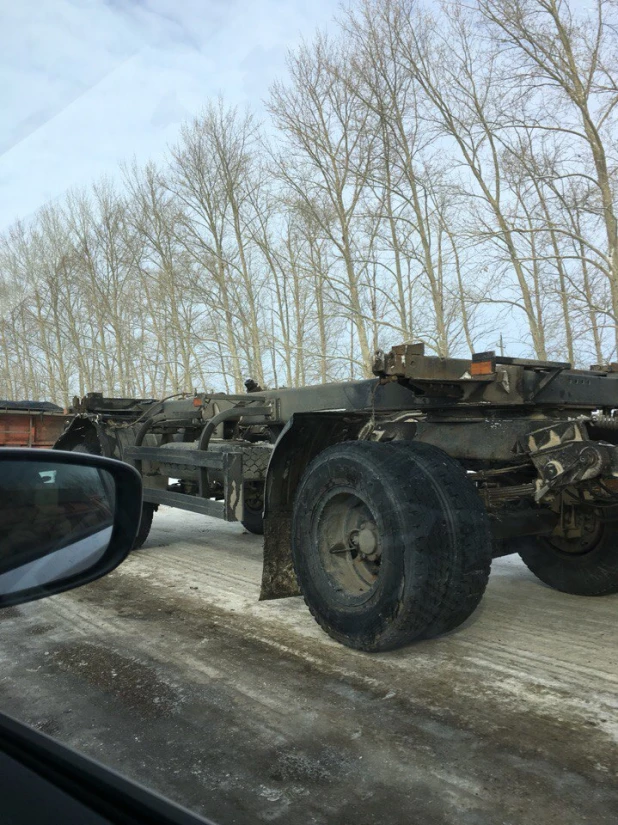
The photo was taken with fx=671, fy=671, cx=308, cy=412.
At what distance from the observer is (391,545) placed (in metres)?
3.52

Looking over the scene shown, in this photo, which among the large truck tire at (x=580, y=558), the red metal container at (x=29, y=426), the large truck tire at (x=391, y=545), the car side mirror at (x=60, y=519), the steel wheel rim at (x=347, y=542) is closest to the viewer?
the car side mirror at (x=60, y=519)

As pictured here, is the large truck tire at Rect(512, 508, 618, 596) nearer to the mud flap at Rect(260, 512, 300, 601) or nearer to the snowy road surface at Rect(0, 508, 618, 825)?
the snowy road surface at Rect(0, 508, 618, 825)

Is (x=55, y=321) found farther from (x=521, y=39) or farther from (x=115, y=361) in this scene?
(x=521, y=39)

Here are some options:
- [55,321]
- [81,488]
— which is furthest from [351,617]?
[55,321]

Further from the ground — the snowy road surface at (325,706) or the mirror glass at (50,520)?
the mirror glass at (50,520)

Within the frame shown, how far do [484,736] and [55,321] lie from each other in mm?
39147

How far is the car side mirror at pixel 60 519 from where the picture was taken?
65.5 inches

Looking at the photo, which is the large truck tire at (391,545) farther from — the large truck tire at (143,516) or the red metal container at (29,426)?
the red metal container at (29,426)

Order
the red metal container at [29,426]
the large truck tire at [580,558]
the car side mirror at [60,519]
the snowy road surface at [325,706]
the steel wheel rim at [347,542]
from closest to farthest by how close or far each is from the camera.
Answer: the car side mirror at [60,519], the snowy road surface at [325,706], the steel wheel rim at [347,542], the large truck tire at [580,558], the red metal container at [29,426]

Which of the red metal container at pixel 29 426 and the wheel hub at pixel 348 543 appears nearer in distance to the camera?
the wheel hub at pixel 348 543

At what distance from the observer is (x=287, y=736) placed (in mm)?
2738

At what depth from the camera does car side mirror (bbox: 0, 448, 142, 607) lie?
5.46ft

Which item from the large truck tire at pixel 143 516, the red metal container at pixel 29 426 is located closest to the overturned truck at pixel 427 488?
the large truck tire at pixel 143 516

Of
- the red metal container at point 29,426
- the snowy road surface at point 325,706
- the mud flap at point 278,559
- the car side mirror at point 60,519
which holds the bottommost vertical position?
the snowy road surface at point 325,706
